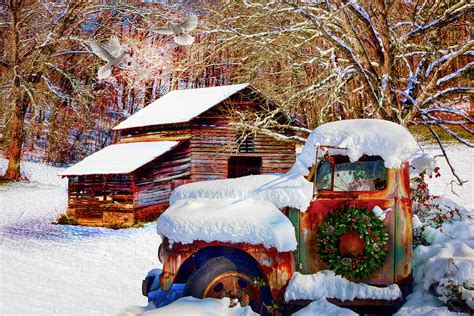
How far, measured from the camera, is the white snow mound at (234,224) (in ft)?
17.9

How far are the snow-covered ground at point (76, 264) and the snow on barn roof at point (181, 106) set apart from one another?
5.47m

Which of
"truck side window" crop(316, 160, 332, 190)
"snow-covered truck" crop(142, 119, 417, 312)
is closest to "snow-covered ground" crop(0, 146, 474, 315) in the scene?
"snow-covered truck" crop(142, 119, 417, 312)

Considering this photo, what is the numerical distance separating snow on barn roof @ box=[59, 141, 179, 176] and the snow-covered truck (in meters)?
13.5

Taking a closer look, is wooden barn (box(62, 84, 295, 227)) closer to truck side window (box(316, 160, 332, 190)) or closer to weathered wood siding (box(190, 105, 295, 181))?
weathered wood siding (box(190, 105, 295, 181))

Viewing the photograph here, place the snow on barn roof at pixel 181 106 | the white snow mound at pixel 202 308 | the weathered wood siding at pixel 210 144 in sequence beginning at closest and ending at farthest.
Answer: the white snow mound at pixel 202 308
the snow on barn roof at pixel 181 106
the weathered wood siding at pixel 210 144

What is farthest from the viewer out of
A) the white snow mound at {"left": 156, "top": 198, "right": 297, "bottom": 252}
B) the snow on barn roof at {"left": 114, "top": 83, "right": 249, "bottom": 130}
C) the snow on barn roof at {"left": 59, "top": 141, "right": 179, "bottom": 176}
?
the snow on barn roof at {"left": 114, "top": 83, "right": 249, "bottom": 130}

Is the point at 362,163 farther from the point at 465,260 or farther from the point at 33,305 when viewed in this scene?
the point at 33,305

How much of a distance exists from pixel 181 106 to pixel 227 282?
1860 centimetres

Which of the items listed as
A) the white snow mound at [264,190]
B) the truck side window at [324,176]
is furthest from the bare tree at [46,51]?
the truck side window at [324,176]

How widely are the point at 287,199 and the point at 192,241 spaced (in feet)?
4.03

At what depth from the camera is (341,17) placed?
38.4ft

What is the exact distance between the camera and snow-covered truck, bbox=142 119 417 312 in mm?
5488

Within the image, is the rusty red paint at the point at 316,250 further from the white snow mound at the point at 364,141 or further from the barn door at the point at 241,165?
the barn door at the point at 241,165

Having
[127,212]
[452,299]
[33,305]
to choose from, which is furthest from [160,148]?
[452,299]
